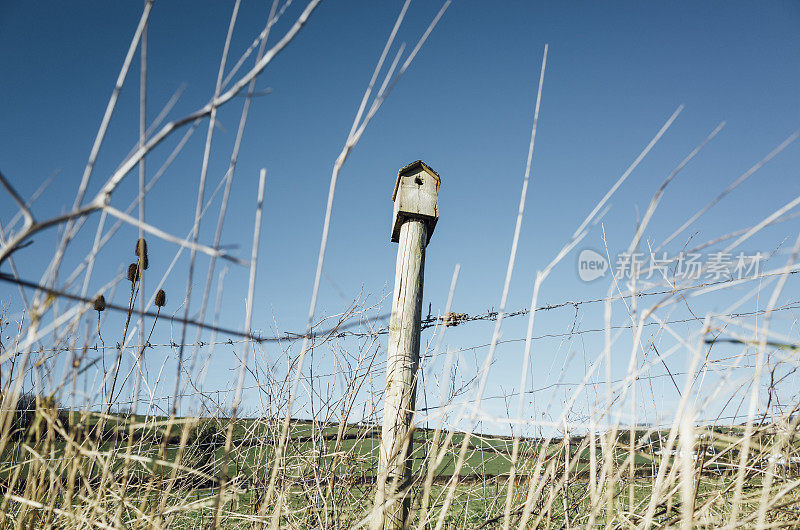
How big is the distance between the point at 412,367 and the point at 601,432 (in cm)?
84

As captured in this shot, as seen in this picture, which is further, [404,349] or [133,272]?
[404,349]

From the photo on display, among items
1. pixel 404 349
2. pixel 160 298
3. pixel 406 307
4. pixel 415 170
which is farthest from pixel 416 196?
pixel 160 298

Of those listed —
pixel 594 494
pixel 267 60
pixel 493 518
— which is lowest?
pixel 493 518

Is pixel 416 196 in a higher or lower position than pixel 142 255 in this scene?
higher

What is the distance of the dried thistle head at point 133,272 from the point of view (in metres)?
1.22

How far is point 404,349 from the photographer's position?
1.92 m

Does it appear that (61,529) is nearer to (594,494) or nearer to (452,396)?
(452,396)

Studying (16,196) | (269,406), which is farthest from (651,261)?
(269,406)

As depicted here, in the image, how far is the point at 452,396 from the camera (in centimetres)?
183

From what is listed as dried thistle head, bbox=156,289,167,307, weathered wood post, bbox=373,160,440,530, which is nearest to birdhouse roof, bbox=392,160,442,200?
weathered wood post, bbox=373,160,440,530

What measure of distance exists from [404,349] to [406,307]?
19cm

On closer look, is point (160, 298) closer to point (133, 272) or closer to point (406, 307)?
point (133, 272)

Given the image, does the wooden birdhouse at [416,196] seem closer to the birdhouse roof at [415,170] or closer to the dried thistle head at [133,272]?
the birdhouse roof at [415,170]

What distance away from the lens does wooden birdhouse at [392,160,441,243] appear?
7.23 feet
